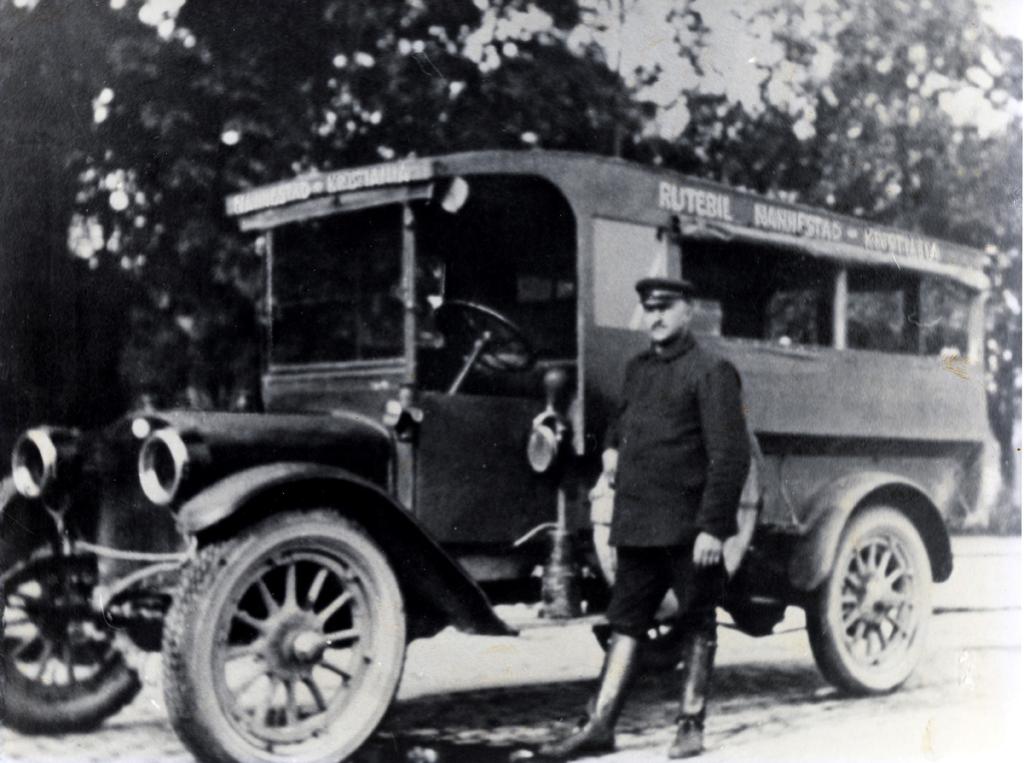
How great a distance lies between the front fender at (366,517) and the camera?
3.16 m

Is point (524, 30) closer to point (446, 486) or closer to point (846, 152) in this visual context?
point (846, 152)

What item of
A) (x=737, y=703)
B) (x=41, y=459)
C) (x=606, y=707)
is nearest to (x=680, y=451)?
(x=606, y=707)

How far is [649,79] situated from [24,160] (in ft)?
7.01

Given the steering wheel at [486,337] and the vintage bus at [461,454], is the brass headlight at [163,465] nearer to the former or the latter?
the vintage bus at [461,454]

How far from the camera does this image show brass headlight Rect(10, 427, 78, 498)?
361cm

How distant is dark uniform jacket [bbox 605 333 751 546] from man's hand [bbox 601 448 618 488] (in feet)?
0.17

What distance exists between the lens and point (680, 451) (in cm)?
366

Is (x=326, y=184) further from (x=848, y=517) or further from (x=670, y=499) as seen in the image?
(x=848, y=517)

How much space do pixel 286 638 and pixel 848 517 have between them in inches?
86.0

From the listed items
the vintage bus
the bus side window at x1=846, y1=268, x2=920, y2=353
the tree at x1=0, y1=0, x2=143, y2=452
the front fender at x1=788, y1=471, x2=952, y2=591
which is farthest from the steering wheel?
the bus side window at x1=846, y1=268, x2=920, y2=353

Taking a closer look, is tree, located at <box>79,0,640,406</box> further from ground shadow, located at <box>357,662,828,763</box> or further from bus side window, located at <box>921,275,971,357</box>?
bus side window, located at <box>921,275,971,357</box>

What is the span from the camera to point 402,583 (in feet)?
11.5

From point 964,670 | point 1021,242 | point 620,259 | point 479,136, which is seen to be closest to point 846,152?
point 1021,242

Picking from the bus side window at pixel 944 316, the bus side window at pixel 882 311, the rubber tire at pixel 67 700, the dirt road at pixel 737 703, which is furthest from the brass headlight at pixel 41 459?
the bus side window at pixel 944 316
